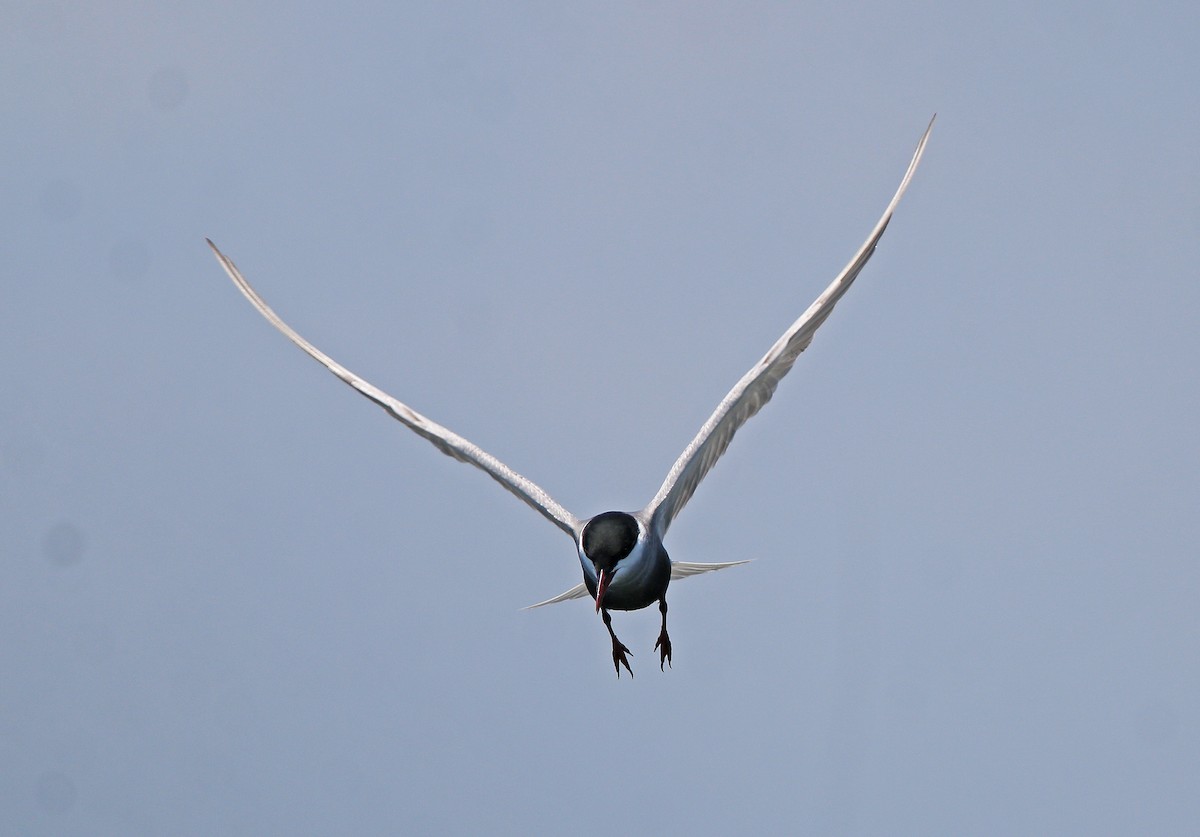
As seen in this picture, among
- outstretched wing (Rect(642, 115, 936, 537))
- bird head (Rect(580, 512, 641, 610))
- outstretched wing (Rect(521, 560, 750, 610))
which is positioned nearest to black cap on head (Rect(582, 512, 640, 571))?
bird head (Rect(580, 512, 641, 610))

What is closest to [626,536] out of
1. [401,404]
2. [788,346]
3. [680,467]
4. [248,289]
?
[680,467]

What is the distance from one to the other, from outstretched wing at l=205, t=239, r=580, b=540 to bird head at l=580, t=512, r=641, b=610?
118 cm

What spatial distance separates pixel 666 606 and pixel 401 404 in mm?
3747

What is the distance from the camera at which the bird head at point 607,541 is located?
14914 millimetres

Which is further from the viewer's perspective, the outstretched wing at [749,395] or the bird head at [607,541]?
the outstretched wing at [749,395]

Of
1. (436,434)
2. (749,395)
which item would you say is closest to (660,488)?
(749,395)

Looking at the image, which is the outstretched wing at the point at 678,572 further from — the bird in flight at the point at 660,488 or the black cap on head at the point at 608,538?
the black cap on head at the point at 608,538

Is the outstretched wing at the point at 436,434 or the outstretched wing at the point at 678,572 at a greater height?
the outstretched wing at the point at 436,434

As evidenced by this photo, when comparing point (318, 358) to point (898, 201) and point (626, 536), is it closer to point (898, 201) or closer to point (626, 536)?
point (626, 536)

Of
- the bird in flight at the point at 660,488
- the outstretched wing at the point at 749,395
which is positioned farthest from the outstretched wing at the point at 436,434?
the outstretched wing at the point at 749,395

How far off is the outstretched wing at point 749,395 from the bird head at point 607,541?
95 cm

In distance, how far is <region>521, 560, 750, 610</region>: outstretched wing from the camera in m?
17.8

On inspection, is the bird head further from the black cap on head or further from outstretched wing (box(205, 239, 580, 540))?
outstretched wing (box(205, 239, 580, 540))

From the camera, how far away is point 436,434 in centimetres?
1734
